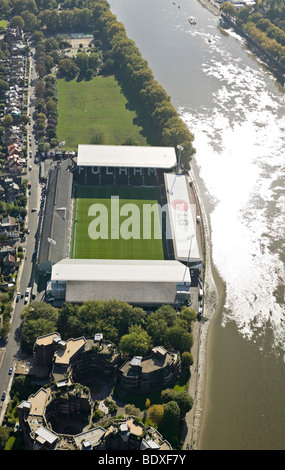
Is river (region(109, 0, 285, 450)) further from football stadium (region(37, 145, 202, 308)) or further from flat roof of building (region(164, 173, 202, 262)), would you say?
Answer: football stadium (region(37, 145, 202, 308))

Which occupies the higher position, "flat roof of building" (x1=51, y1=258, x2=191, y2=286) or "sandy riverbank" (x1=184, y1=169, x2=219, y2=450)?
"flat roof of building" (x1=51, y1=258, x2=191, y2=286)

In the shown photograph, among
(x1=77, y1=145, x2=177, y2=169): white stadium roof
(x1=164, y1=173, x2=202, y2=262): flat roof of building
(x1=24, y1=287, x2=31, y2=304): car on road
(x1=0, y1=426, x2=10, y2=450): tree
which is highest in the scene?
(x1=77, y1=145, x2=177, y2=169): white stadium roof

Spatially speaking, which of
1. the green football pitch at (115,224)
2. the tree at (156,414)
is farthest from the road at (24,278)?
the tree at (156,414)

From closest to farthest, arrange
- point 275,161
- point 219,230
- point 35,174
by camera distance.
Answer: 1. point 219,230
2. point 35,174
3. point 275,161

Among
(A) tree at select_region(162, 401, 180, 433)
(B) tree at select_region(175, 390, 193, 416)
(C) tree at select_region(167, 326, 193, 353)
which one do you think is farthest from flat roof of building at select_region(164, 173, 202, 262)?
(A) tree at select_region(162, 401, 180, 433)

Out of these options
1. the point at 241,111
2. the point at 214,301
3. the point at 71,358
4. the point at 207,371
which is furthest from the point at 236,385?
the point at 241,111

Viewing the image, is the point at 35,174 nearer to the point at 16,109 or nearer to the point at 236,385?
the point at 16,109

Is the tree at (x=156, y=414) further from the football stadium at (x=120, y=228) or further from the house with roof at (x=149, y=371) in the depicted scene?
the football stadium at (x=120, y=228)
